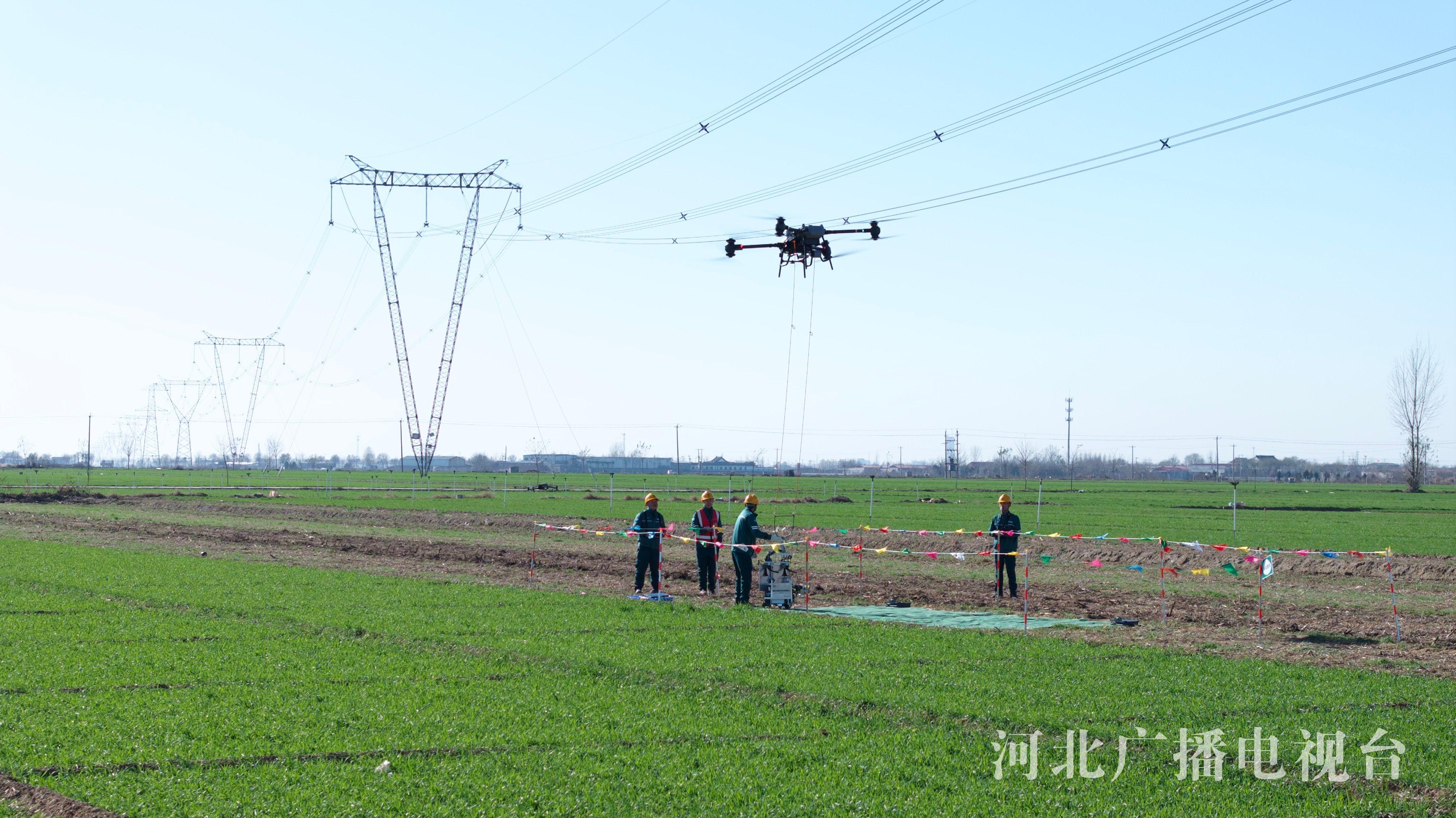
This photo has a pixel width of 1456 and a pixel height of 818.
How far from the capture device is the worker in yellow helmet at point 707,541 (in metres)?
22.0

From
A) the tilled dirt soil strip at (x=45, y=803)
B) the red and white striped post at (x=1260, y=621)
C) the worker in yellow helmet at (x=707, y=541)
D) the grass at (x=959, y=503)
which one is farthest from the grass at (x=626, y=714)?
the grass at (x=959, y=503)

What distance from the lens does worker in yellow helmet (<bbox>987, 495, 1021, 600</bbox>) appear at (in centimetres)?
2350

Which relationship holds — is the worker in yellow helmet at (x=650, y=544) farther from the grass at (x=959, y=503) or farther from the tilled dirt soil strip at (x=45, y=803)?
the tilled dirt soil strip at (x=45, y=803)

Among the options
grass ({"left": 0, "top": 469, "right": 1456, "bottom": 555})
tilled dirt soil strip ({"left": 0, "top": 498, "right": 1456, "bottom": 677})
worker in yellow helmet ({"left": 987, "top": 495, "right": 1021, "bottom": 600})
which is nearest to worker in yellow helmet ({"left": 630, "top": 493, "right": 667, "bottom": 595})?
tilled dirt soil strip ({"left": 0, "top": 498, "right": 1456, "bottom": 677})

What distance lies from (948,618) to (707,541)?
4533mm

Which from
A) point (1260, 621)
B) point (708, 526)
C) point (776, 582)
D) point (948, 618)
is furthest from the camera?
point (708, 526)

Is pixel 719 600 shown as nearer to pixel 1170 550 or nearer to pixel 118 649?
pixel 118 649

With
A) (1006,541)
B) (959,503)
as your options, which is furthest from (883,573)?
(959,503)

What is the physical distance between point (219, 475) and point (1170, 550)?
112937 millimetres

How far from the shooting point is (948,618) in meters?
20.8

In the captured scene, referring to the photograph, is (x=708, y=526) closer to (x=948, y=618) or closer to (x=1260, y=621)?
(x=948, y=618)

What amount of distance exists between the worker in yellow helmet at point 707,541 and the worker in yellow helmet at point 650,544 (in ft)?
2.39

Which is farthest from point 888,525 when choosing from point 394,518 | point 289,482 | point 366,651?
point 289,482

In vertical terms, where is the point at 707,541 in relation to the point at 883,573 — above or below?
above
